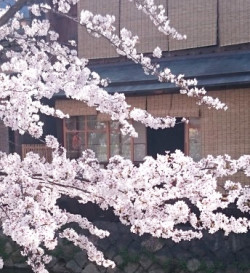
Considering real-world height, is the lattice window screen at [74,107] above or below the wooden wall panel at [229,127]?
above

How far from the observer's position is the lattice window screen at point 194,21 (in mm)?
11743

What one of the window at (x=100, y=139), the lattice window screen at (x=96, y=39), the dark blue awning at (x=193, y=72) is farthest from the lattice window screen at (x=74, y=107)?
the lattice window screen at (x=96, y=39)

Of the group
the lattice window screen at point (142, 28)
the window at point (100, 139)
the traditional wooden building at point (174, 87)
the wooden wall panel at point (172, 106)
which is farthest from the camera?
the lattice window screen at point (142, 28)

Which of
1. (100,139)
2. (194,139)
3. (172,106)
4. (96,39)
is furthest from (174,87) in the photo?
(96,39)

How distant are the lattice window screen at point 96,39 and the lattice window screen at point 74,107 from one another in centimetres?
159

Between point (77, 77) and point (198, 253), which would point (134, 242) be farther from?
point (77, 77)

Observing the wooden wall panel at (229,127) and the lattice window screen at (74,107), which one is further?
the lattice window screen at (74,107)

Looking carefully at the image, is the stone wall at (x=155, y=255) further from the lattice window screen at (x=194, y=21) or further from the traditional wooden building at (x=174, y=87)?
the lattice window screen at (x=194, y=21)

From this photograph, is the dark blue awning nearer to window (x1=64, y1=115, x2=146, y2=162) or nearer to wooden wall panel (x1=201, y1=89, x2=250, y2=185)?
wooden wall panel (x1=201, y1=89, x2=250, y2=185)

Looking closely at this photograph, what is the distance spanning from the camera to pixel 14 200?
15.5 ft

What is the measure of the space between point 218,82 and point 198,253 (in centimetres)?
379

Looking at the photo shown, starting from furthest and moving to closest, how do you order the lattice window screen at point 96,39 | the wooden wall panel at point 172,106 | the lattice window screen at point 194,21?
1. the lattice window screen at point 96,39
2. the lattice window screen at point 194,21
3. the wooden wall panel at point 172,106

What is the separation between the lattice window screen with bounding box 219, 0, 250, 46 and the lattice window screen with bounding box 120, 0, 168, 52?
160 centimetres

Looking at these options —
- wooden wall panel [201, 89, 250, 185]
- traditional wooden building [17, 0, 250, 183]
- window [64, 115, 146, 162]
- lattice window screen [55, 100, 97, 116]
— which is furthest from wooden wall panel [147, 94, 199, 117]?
lattice window screen [55, 100, 97, 116]
